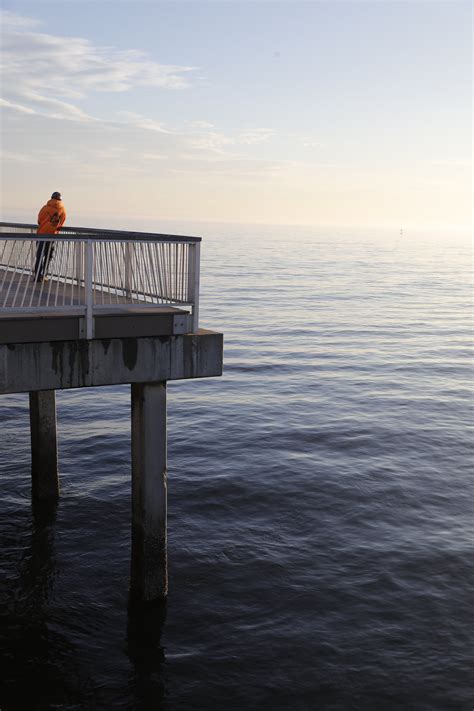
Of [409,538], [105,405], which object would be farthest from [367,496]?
[105,405]

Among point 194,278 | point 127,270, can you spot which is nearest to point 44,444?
point 127,270

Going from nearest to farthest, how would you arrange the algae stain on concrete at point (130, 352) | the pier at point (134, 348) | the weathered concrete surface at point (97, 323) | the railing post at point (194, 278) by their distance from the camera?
the weathered concrete surface at point (97, 323) → the pier at point (134, 348) → the algae stain on concrete at point (130, 352) → the railing post at point (194, 278)

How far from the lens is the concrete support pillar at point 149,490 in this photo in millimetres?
11828

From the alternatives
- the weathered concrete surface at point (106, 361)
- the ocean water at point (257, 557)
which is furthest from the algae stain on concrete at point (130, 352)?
the ocean water at point (257, 557)

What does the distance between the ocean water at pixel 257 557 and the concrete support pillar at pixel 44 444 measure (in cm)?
52

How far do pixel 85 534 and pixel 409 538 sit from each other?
6940 millimetres

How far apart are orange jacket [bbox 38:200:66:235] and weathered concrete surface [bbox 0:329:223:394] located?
5.14 m

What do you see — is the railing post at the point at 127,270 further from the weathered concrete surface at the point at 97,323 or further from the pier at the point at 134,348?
the weathered concrete surface at the point at 97,323

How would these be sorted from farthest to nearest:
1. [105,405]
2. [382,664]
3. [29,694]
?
[105,405]
[382,664]
[29,694]

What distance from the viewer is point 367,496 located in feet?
62.7

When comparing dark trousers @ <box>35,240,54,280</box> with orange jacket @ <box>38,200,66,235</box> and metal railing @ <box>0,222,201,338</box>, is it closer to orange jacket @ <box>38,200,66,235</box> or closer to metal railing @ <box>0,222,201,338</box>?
metal railing @ <box>0,222,201,338</box>

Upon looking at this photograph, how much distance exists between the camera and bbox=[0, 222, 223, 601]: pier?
1057cm

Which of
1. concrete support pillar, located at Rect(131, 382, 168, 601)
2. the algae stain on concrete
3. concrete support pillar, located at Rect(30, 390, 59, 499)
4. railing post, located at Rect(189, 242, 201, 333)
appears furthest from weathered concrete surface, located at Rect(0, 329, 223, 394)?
concrete support pillar, located at Rect(30, 390, 59, 499)

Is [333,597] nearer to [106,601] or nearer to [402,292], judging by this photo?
[106,601]
